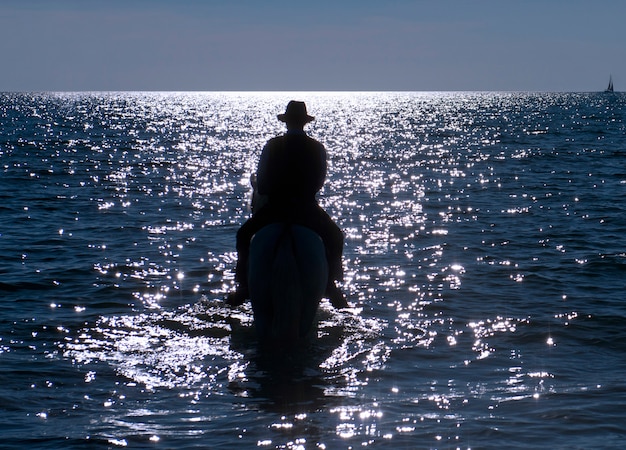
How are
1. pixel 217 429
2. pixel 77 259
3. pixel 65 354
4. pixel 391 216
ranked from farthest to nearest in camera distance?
pixel 391 216, pixel 77 259, pixel 65 354, pixel 217 429

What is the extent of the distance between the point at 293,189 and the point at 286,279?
1.13 m

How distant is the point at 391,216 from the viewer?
902 inches

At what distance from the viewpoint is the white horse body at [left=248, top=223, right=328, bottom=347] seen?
9.69 m

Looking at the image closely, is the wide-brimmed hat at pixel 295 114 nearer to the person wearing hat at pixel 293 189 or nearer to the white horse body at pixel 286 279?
the person wearing hat at pixel 293 189

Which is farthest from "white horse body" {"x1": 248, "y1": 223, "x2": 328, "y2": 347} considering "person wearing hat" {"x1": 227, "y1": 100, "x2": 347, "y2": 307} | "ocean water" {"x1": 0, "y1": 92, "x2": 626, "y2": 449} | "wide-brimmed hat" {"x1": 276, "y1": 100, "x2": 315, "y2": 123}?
"wide-brimmed hat" {"x1": 276, "y1": 100, "x2": 315, "y2": 123}

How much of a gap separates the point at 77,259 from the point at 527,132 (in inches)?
2331

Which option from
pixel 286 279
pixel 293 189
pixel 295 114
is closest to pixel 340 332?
pixel 286 279

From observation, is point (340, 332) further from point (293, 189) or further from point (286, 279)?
point (293, 189)

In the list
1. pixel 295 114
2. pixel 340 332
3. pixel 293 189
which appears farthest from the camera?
pixel 340 332

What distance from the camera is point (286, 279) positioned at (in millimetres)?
9672

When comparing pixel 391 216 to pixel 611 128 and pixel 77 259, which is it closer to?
pixel 77 259

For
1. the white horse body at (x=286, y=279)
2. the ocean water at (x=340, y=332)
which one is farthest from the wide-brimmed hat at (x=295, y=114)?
the ocean water at (x=340, y=332)

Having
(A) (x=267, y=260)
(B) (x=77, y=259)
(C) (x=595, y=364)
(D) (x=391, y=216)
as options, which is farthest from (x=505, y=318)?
(D) (x=391, y=216)

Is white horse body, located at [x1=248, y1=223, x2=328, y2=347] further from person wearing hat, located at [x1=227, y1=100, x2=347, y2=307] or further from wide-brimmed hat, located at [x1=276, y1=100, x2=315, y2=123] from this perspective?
wide-brimmed hat, located at [x1=276, y1=100, x2=315, y2=123]
